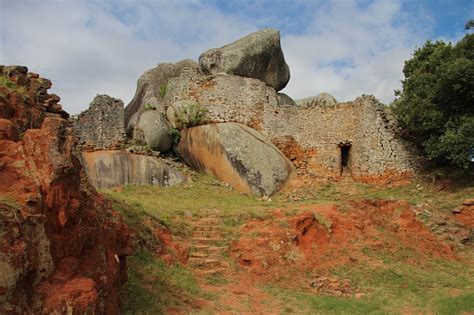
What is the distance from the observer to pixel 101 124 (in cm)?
1936

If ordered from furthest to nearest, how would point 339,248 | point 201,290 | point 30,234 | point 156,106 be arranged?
point 156,106 → point 339,248 → point 201,290 → point 30,234

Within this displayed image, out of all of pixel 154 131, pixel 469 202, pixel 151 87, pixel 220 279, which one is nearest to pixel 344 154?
pixel 469 202

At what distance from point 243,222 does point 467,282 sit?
18.9 feet

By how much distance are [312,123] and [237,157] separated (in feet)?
13.9

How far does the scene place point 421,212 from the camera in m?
15.1

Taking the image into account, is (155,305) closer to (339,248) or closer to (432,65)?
(339,248)

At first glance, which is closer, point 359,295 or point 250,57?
point 359,295

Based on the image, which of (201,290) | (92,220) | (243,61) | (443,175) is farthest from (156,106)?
(92,220)

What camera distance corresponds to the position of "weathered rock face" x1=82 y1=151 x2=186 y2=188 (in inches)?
693

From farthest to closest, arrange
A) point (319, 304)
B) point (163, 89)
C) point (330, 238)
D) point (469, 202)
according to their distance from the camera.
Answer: point (163, 89) → point (469, 202) → point (330, 238) → point (319, 304)

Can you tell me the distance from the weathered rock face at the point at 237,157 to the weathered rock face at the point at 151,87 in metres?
4.07

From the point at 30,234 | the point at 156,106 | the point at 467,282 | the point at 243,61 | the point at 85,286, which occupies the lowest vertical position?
the point at 467,282

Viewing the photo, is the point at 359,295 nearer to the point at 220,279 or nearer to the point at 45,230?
the point at 220,279

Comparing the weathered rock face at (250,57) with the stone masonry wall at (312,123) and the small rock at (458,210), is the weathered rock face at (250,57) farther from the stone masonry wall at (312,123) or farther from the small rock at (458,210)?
the small rock at (458,210)
